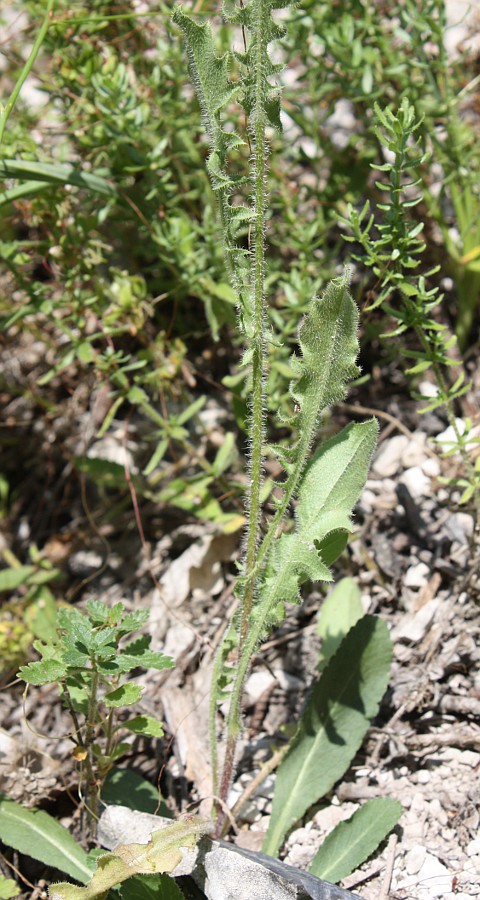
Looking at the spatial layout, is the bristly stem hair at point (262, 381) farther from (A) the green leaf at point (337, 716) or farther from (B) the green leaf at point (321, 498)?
(A) the green leaf at point (337, 716)

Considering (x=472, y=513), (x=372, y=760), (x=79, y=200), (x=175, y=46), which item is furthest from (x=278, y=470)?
(x=175, y=46)

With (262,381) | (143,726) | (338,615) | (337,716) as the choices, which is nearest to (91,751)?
(143,726)

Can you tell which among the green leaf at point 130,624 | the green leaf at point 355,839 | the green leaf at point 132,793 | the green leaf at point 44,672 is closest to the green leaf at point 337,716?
the green leaf at point 355,839

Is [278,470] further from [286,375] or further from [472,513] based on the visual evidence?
[472,513]

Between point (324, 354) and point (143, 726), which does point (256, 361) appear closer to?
point (324, 354)

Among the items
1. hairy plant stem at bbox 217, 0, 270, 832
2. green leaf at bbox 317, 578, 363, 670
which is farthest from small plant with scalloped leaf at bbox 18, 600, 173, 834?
green leaf at bbox 317, 578, 363, 670

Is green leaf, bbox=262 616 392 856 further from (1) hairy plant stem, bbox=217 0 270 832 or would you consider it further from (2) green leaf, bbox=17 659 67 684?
(2) green leaf, bbox=17 659 67 684
